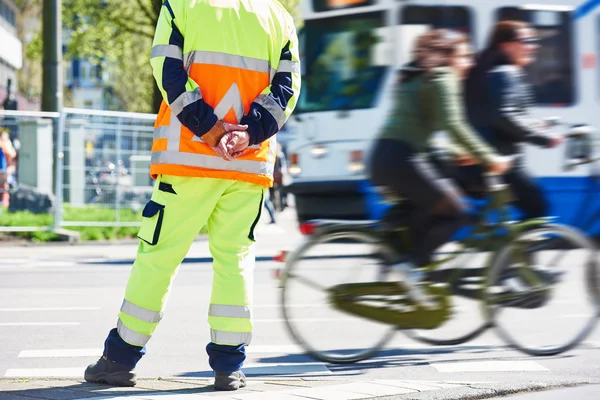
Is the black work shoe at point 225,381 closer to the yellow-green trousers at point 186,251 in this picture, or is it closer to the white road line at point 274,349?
the yellow-green trousers at point 186,251

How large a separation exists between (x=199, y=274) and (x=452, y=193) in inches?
236

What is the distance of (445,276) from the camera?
6.08 m

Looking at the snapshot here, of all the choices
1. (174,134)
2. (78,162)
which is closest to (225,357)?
(174,134)

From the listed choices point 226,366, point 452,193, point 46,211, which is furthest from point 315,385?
point 46,211

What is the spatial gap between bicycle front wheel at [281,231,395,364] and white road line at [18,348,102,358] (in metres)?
1.17

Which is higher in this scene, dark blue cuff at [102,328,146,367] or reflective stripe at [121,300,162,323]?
reflective stripe at [121,300,162,323]

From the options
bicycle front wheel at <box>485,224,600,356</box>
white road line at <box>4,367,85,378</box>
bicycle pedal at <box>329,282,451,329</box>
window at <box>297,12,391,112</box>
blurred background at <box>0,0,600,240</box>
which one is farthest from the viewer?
window at <box>297,12,391,112</box>

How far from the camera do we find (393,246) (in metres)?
6.03

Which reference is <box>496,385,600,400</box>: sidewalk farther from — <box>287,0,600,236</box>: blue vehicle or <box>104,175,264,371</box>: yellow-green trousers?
<box>287,0,600,236</box>: blue vehicle

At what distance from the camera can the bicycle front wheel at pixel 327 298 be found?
239 inches

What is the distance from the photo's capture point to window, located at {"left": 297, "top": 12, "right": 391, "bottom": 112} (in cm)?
1358

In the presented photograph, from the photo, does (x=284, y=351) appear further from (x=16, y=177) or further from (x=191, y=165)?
(x=16, y=177)

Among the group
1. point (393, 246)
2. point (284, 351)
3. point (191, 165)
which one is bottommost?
point (284, 351)

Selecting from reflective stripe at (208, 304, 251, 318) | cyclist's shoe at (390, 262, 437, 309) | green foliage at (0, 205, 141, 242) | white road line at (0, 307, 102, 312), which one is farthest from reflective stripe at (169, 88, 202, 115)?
green foliage at (0, 205, 141, 242)
